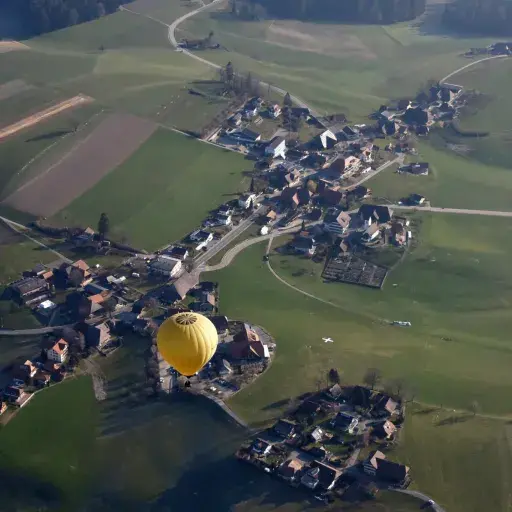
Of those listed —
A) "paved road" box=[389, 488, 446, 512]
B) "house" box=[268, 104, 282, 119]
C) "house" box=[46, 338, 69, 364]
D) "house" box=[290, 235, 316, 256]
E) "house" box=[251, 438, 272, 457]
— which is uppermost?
"house" box=[268, 104, 282, 119]

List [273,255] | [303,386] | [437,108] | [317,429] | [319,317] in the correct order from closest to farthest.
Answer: [317,429] → [303,386] → [319,317] → [273,255] → [437,108]

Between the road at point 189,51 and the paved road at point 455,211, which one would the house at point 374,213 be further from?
the road at point 189,51

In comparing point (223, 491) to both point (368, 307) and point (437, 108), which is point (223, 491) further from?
point (437, 108)

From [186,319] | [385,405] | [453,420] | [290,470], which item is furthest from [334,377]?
[186,319]

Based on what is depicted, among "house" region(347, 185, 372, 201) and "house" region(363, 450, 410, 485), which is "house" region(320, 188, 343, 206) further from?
"house" region(363, 450, 410, 485)

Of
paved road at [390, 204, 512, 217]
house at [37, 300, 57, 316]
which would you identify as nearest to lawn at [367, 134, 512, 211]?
paved road at [390, 204, 512, 217]

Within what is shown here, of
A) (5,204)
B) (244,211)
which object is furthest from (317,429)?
(5,204)

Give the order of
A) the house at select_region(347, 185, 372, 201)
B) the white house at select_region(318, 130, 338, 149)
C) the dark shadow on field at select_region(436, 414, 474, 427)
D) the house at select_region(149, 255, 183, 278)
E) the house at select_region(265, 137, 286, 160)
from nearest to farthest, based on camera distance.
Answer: the dark shadow on field at select_region(436, 414, 474, 427) < the house at select_region(149, 255, 183, 278) < the house at select_region(347, 185, 372, 201) < the house at select_region(265, 137, 286, 160) < the white house at select_region(318, 130, 338, 149)

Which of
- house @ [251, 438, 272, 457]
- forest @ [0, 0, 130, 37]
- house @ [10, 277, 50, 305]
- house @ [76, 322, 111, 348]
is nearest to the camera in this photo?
house @ [251, 438, 272, 457]
